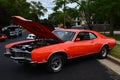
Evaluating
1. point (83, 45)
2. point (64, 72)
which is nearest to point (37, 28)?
point (64, 72)

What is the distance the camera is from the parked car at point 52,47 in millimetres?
8234

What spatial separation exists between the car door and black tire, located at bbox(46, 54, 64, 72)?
2.16ft

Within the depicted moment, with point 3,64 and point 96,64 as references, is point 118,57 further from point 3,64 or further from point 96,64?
point 3,64

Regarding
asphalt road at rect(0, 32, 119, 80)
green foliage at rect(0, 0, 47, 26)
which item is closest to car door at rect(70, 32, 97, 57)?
asphalt road at rect(0, 32, 119, 80)

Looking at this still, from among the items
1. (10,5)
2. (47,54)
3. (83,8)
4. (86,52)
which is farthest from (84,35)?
(10,5)

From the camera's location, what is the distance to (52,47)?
8.51 m

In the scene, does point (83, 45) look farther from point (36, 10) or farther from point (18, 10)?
point (36, 10)

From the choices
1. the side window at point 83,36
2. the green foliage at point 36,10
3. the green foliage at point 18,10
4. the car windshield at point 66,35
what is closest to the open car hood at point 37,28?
the car windshield at point 66,35

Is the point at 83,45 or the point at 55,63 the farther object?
the point at 83,45

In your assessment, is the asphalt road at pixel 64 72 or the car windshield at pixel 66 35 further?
the car windshield at pixel 66 35

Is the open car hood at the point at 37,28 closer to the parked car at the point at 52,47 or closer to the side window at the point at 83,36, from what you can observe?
the parked car at the point at 52,47

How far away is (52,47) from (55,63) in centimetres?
59

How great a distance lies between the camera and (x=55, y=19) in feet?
375

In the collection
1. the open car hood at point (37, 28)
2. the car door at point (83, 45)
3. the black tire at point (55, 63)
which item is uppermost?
the open car hood at point (37, 28)
